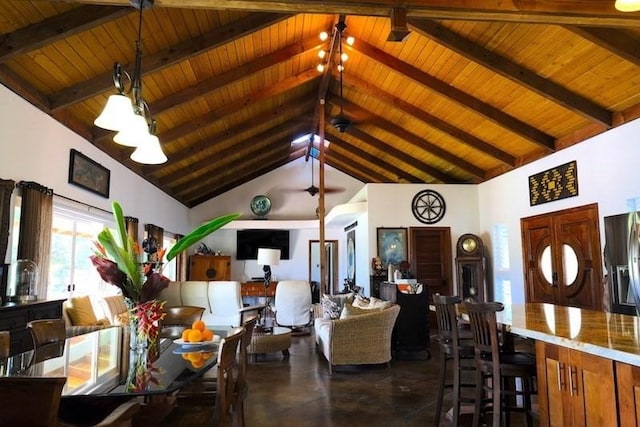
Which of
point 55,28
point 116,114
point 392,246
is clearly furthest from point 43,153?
point 392,246

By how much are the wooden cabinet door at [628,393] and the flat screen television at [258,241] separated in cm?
1045

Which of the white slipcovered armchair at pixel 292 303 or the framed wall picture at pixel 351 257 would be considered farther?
the framed wall picture at pixel 351 257

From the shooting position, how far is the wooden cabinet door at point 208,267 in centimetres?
1116

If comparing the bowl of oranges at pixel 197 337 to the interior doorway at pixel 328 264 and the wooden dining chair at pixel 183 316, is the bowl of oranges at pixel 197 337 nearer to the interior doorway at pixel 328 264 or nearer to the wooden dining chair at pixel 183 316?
the wooden dining chair at pixel 183 316

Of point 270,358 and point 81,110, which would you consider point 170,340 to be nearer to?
point 270,358

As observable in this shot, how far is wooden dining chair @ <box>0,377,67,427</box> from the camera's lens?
1372 millimetres

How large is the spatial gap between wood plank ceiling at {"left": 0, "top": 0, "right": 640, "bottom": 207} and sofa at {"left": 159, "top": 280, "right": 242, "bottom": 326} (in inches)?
90.5

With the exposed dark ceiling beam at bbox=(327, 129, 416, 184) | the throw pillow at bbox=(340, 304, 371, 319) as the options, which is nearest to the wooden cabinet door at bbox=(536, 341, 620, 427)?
the throw pillow at bbox=(340, 304, 371, 319)

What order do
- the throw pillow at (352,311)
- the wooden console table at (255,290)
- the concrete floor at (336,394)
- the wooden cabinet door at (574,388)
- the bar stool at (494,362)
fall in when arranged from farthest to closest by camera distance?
the wooden console table at (255,290) < the throw pillow at (352,311) < the concrete floor at (336,394) < the bar stool at (494,362) < the wooden cabinet door at (574,388)

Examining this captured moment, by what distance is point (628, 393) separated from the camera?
1693 mm

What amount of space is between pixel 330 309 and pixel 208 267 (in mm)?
5610

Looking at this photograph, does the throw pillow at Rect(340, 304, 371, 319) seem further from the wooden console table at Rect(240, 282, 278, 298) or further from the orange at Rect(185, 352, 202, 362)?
the wooden console table at Rect(240, 282, 278, 298)

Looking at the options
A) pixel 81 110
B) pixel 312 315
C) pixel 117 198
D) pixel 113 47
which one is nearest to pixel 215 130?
pixel 117 198

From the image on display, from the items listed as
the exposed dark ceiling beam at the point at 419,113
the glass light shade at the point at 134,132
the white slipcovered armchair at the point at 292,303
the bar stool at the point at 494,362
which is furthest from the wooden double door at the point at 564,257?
the glass light shade at the point at 134,132
